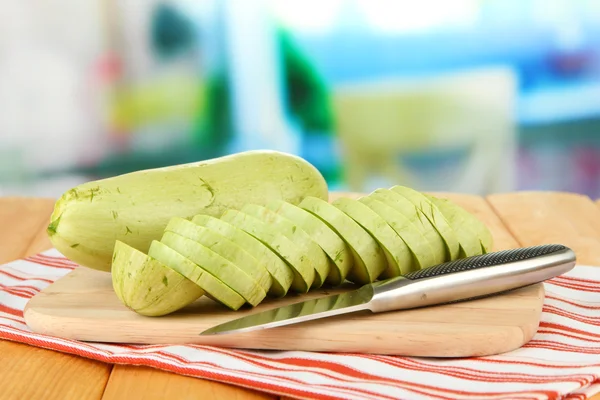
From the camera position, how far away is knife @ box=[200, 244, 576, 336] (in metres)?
1.13

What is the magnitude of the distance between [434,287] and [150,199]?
0.54 metres

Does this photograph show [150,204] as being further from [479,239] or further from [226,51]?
[226,51]

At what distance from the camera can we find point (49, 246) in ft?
6.21

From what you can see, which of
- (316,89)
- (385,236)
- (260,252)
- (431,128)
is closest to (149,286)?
(260,252)

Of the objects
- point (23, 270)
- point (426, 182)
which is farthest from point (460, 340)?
point (426, 182)

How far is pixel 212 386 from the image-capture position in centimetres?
103

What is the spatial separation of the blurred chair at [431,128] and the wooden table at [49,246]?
1.52m

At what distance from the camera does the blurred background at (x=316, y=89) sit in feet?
11.8

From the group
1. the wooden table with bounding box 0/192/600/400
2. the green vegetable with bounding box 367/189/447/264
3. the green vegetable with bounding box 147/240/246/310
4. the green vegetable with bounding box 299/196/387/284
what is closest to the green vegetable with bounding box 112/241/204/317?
the green vegetable with bounding box 147/240/246/310

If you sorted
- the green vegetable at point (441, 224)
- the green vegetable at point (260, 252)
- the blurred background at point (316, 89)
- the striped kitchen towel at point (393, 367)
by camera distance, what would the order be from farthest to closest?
the blurred background at point (316, 89) → the green vegetable at point (441, 224) → the green vegetable at point (260, 252) → the striped kitchen towel at point (393, 367)

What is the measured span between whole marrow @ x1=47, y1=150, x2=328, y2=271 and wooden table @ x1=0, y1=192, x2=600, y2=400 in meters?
0.24

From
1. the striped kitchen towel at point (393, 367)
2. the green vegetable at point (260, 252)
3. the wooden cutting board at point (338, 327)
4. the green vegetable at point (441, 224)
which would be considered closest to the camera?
the striped kitchen towel at point (393, 367)

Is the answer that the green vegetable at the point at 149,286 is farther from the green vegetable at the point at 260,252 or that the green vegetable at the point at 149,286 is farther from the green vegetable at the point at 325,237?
the green vegetable at the point at 325,237

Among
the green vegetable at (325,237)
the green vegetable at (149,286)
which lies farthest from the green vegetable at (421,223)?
the green vegetable at (149,286)
